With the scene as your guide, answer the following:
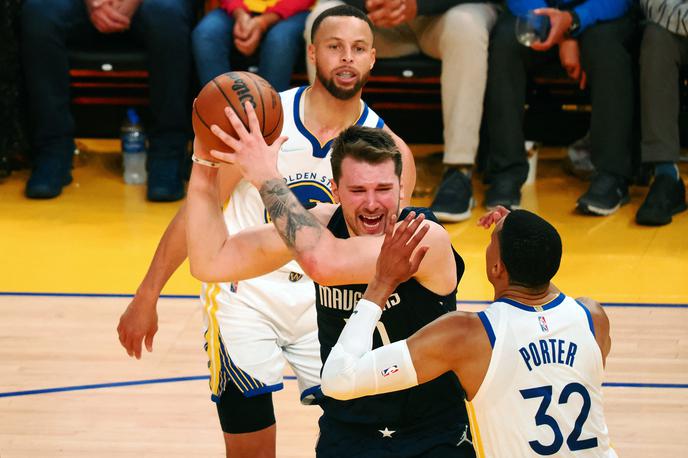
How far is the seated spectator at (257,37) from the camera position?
25.4 ft

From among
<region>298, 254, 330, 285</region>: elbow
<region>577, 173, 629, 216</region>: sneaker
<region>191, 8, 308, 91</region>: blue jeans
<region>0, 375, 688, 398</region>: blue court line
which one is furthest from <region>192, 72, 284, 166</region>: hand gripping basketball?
<region>577, 173, 629, 216</region>: sneaker

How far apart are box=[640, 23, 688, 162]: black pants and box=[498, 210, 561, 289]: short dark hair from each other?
4.56 meters

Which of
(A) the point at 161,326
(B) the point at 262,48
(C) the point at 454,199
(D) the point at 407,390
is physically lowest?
(A) the point at 161,326

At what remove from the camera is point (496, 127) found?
7699 mm

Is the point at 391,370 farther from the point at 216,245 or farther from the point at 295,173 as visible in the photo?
the point at 295,173

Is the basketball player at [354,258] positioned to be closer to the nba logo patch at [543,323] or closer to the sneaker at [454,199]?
the nba logo patch at [543,323]

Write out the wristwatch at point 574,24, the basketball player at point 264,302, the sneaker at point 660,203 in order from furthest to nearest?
1. the wristwatch at point 574,24
2. the sneaker at point 660,203
3. the basketball player at point 264,302

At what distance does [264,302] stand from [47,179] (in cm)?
415

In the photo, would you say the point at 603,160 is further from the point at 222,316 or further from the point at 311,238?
the point at 311,238

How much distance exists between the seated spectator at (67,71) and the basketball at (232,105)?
4485 mm

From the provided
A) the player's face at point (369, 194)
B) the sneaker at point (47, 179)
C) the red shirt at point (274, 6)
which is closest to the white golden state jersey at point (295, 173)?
the player's face at point (369, 194)

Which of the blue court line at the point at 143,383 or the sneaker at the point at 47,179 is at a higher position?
the blue court line at the point at 143,383

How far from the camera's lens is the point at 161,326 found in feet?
19.8

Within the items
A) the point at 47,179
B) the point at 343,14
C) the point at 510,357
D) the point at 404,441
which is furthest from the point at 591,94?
the point at 510,357
